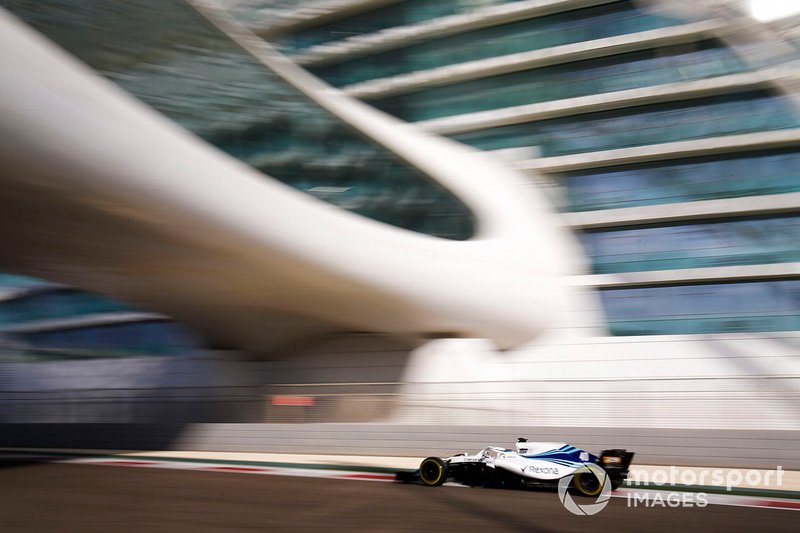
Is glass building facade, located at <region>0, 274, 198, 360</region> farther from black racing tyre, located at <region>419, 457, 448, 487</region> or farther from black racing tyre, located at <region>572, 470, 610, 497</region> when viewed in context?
black racing tyre, located at <region>572, 470, 610, 497</region>

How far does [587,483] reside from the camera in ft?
29.1

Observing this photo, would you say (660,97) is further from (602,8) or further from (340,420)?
(340,420)

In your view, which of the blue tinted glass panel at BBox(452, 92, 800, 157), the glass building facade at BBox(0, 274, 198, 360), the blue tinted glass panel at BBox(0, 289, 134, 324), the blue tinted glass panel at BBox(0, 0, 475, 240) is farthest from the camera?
the blue tinted glass panel at BBox(0, 289, 134, 324)

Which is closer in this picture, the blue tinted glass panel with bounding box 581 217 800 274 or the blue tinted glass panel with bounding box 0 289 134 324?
the blue tinted glass panel with bounding box 581 217 800 274

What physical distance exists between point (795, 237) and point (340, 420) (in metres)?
16.7

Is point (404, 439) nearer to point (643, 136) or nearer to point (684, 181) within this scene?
point (684, 181)

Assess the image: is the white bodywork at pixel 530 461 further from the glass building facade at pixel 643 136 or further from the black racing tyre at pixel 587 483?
the glass building facade at pixel 643 136

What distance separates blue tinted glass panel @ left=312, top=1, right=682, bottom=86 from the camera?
2897cm

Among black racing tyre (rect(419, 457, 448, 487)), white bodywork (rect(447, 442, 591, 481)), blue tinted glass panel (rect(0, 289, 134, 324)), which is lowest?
black racing tyre (rect(419, 457, 448, 487))

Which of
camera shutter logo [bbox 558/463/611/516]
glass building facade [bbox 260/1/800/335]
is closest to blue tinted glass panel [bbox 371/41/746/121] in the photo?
glass building facade [bbox 260/1/800/335]

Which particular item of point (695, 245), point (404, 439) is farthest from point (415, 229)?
point (695, 245)

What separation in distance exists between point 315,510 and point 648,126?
75.0 feet

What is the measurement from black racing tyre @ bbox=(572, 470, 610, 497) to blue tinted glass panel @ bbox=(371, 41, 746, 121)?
841 inches

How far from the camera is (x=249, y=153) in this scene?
1328cm
